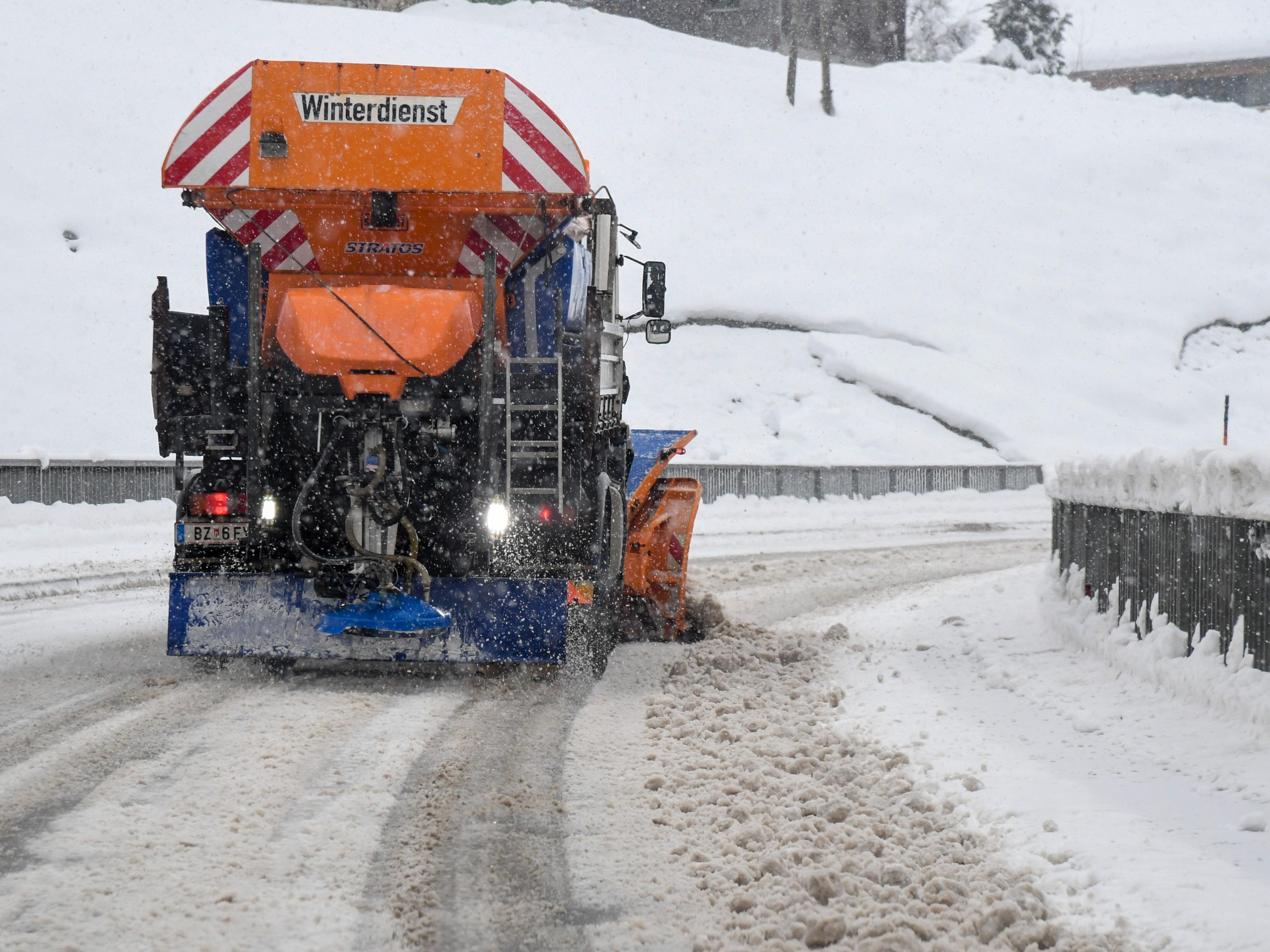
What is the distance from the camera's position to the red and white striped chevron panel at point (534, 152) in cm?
673

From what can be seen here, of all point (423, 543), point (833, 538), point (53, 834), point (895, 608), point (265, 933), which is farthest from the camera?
point (833, 538)

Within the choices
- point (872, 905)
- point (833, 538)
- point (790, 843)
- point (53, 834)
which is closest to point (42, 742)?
point (53, 834)

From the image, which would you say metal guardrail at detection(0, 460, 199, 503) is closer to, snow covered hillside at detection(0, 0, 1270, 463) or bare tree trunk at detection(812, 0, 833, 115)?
snow covered hillside at detection(0, 0, 1270, 463)

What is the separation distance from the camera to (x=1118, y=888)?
3607mm

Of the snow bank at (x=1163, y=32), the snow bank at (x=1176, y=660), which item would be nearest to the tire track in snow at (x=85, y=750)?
the snow bank at (x=1176, y=660)

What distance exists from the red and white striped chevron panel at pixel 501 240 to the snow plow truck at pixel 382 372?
0.01 meters

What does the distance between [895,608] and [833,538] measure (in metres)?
7.24

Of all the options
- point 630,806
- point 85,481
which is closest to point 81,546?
point 85,481

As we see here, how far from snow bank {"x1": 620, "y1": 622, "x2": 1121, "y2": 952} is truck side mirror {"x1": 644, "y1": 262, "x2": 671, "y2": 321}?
2.64 m

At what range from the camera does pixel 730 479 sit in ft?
72.5

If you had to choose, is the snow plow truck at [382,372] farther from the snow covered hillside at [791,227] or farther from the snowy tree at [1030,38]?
the snowy tree at [1030,38]

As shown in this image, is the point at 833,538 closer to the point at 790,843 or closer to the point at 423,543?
the point at 423,543

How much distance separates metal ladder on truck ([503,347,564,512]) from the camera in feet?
21.7

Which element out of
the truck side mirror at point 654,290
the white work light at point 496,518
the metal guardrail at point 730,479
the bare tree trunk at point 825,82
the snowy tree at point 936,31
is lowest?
the metal guardrail at point 730,479
